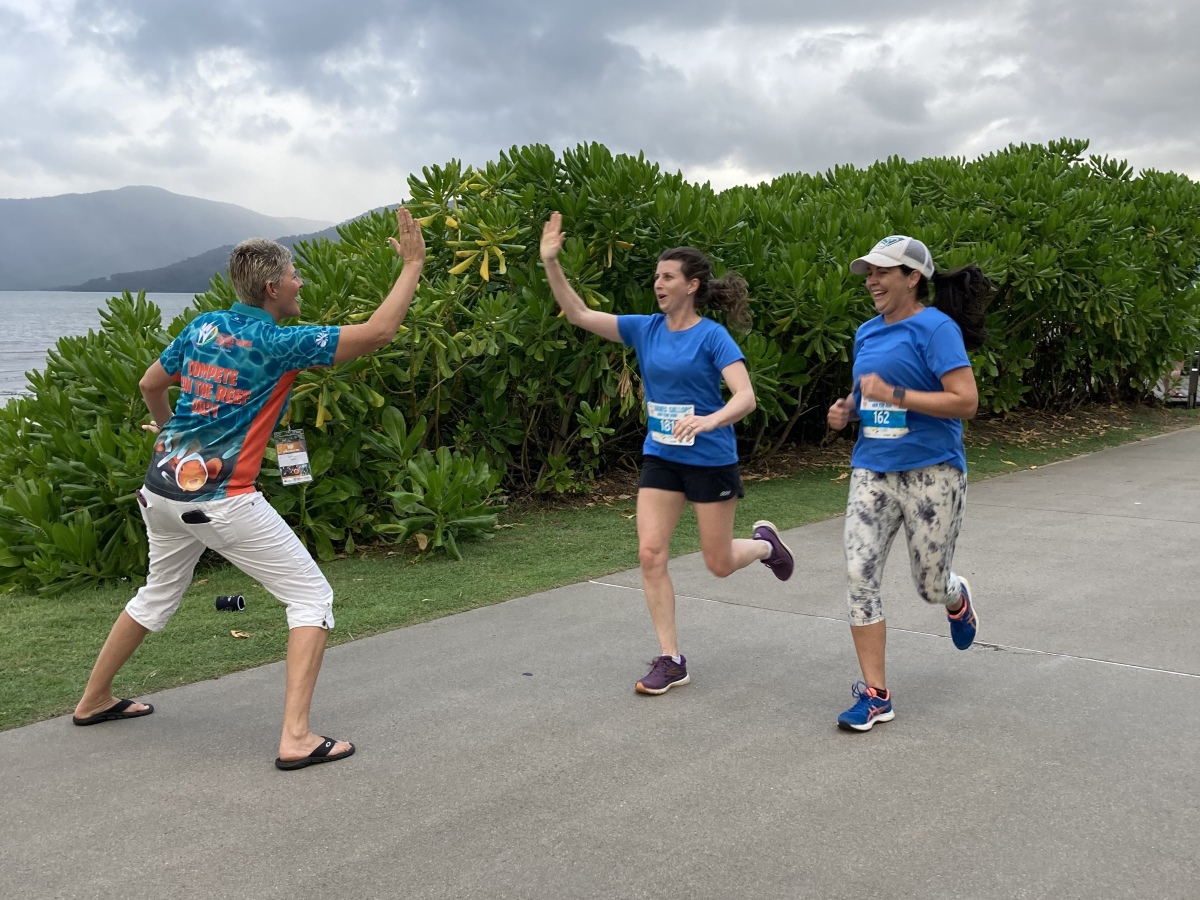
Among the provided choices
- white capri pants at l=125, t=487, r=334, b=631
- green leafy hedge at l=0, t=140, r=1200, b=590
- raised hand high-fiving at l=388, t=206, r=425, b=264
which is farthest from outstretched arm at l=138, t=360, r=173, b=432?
green leafy hedge at l=0, t=140, r=1200, b=590

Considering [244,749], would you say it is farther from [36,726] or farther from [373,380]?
[373,380]

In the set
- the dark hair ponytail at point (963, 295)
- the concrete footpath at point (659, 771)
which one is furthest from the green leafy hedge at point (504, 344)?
the dark hair ponytail at point (963, 295)

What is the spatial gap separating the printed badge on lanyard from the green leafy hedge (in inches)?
141

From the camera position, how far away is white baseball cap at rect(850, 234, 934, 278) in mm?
4301

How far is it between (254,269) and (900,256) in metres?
2.38

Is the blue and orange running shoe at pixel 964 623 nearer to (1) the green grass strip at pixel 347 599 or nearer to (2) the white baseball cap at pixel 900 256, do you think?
(2) the white baseball cap at pixel 900 256

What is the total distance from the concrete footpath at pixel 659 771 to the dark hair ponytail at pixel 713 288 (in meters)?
1.60

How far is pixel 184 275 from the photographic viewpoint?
73.3 meters

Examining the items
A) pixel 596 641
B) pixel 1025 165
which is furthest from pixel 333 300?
pixel 1025 165

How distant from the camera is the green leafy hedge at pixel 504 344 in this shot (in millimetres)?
7199

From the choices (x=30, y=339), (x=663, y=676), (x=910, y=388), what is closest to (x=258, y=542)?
(x=663, y=676)

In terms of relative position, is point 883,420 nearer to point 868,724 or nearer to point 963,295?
point 963,295

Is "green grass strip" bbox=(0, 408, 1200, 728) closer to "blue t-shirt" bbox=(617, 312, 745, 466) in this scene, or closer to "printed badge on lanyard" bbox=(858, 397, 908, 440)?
"blue t-shirt" bbox=(617, 312, 745, 466)

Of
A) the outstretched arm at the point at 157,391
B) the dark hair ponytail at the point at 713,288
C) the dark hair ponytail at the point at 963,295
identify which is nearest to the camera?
the outstretched arm at the point at 157,391
